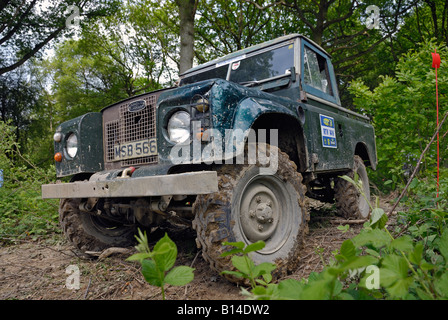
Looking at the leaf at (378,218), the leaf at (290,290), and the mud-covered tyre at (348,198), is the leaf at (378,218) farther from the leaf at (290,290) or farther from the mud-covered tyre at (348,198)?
the mud-covered tyre at (348,198)

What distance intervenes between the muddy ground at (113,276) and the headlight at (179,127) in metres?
0.92

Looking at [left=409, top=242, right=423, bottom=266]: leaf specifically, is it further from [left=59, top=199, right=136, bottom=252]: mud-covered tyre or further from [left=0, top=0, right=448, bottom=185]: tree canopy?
[left=0, top=0, right=448, bottom=185]: tree canopy

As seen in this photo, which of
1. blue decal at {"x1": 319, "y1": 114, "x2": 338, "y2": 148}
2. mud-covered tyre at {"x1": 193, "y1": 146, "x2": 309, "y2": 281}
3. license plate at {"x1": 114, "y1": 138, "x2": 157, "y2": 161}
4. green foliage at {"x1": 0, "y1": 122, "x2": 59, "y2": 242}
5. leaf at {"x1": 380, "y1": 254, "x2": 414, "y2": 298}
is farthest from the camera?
green foliage at {"x1": 0, "y1": 122, "x2": 59, "y2": 242}

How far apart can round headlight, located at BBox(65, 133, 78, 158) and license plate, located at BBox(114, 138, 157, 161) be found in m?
0.44

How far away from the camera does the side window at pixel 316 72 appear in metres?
3.58

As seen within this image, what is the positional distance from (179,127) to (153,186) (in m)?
0.56

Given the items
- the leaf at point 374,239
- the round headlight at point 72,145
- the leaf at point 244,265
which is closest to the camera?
the leaf at point 374,239

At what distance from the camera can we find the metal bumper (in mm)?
1819

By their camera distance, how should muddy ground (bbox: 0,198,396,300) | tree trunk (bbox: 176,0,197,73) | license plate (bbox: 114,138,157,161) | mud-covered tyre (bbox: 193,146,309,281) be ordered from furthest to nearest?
tree trunk (bbox: 176,0,197,73) < license plate (bbox: 114,138,157,161) < muddy ground (bbox: 0,198,396,300) < mud-covered tyre (bbox: 193,146,309,281)

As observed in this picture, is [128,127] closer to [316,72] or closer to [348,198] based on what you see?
[316,72]

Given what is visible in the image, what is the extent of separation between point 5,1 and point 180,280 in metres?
12.9

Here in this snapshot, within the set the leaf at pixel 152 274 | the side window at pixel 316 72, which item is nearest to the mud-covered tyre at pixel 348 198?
the side window at pixel 316 72
